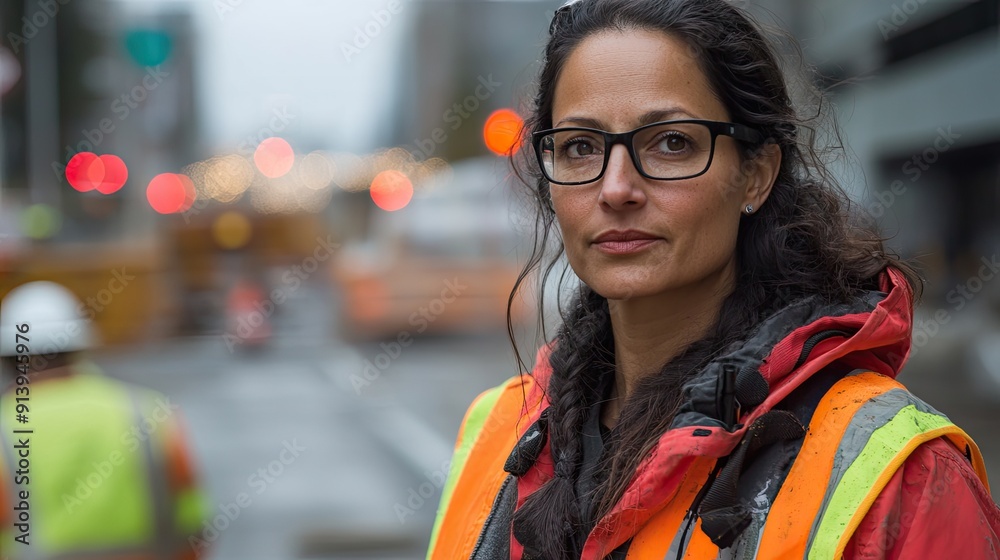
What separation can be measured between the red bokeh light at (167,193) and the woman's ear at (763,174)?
19504 millimetres

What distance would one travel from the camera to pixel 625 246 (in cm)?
174

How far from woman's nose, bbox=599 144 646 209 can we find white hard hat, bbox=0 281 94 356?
10.9 ft

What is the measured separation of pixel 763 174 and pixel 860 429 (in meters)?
0.60

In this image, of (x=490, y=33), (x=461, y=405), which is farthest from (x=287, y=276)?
(x=461, y=405)

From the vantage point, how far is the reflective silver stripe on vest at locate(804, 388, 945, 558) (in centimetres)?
137

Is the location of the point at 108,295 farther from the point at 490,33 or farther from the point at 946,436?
the point at 946,436

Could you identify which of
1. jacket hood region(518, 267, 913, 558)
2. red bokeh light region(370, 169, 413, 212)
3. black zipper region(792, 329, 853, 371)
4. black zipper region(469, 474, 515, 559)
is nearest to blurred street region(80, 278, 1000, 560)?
red bokeh light region(370, 169, 413, 212)

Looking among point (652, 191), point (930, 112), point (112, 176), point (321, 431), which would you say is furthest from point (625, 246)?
point (930, 112)

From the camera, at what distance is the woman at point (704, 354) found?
1.37 metres

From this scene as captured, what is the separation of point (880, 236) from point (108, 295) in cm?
1804

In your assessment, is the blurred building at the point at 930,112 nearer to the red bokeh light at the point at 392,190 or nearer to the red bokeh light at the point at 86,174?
the red bokeh light at the point at 392,190

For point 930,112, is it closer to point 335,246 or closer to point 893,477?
point 335,246

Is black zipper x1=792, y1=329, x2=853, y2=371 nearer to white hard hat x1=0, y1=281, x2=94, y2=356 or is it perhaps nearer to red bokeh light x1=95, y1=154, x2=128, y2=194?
white hard hat x1=0, y1=281, x2=94, y2=356

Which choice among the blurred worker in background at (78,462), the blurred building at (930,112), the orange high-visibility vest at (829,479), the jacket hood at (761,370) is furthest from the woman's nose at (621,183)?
the blurred building at (930,112)
